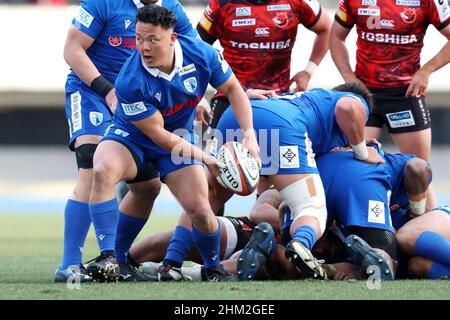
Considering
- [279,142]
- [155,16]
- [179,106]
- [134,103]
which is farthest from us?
[279,142]

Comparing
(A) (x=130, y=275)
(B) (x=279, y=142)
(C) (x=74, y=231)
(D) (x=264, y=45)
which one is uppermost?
(D) (x=264, y=45)

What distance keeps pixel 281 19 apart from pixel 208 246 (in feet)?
7.91

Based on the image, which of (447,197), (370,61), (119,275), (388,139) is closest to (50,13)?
(388,139)

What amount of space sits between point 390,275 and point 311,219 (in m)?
Result: 0.60

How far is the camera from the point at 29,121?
19.5 m

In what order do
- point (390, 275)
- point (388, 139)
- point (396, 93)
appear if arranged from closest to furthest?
point (390, 275) < point (396, 93) < point (388, 139)

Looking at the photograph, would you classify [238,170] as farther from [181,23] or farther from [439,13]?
[439,13]

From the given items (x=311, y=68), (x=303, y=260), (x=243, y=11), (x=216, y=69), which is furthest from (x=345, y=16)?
(x=303, y=260)

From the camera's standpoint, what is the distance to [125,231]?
648cm

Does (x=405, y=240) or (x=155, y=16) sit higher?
(x=155, y=16)

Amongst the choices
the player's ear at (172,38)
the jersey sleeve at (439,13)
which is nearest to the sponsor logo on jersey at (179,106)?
the player's ear at (172,38)

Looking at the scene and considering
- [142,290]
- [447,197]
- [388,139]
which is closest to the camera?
[142,290]

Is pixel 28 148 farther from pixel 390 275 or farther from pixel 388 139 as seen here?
pixel 390 275

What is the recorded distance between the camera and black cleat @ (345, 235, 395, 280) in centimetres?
568
